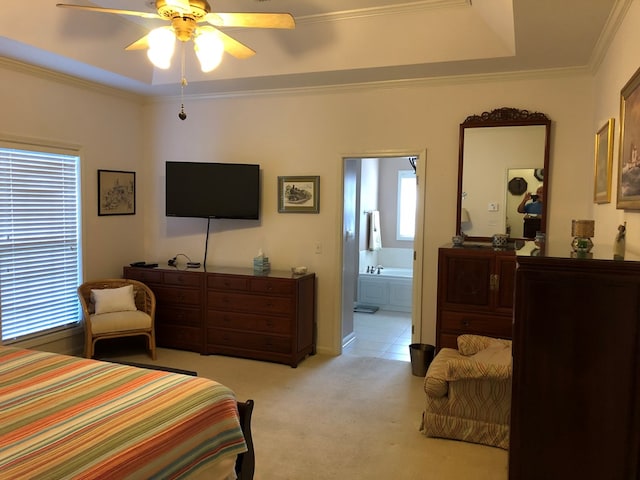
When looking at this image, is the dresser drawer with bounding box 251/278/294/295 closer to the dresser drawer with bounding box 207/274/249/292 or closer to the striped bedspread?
the dresser drawer with bounding box 207/274/249/292

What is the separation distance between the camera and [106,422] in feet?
5.92

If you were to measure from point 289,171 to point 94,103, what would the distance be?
207cm

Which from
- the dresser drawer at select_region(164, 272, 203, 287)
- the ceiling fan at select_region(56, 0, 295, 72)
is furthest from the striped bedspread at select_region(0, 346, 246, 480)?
the dresser drawer at select_region(164, 272, 203, 287)

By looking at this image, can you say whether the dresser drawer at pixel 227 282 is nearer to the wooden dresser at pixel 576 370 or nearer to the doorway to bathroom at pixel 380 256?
the doorway to bathroom at pixel 380 256

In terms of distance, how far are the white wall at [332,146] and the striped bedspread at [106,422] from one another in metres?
2.84

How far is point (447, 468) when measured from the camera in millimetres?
2904

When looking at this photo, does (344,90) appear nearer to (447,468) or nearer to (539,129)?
(539,129)

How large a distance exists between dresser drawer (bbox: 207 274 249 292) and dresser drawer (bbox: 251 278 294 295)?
0.32ft

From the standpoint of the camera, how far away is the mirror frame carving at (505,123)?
13.7 feet

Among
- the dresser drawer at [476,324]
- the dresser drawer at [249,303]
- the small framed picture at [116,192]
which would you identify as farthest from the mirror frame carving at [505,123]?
the small framed picture at [116,192]

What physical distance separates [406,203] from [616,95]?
5.15 m

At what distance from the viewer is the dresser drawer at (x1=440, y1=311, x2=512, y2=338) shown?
3926 mm

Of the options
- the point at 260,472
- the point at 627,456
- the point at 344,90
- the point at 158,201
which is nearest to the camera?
the point at 627,456

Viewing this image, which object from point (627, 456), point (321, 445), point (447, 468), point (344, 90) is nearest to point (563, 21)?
point (344, 90)
